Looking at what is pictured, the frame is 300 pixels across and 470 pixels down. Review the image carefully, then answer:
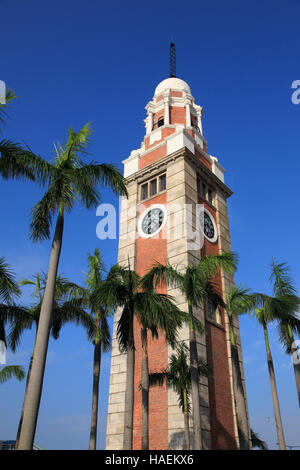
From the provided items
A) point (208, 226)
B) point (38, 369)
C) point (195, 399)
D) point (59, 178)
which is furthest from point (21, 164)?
point (208, 226)

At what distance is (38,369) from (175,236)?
65.4 feet

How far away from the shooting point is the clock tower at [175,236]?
1022 inches

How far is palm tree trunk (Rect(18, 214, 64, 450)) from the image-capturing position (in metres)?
11.1

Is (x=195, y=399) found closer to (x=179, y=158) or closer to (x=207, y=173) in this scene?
(x=179, y=158)

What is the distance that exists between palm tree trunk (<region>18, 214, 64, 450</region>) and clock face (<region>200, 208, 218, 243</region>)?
2056 centimetres

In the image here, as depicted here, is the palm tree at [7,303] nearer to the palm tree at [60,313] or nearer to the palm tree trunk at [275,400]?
the palm tree at [60,313]

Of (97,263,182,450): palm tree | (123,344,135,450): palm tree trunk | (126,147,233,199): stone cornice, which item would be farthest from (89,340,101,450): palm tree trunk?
(126,147,233,199): stone cornice

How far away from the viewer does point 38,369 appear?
12.0 meters

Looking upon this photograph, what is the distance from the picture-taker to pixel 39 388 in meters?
11.8

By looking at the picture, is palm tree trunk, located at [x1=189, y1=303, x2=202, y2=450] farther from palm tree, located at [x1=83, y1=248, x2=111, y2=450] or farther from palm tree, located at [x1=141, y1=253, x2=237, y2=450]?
palm tree, located at [x1=83, y1=248, x2=111, y2=450]

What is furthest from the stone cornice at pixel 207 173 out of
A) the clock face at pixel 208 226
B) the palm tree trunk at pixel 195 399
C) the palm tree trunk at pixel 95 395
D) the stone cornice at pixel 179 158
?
the palm tree trunk at pixel 95 395
